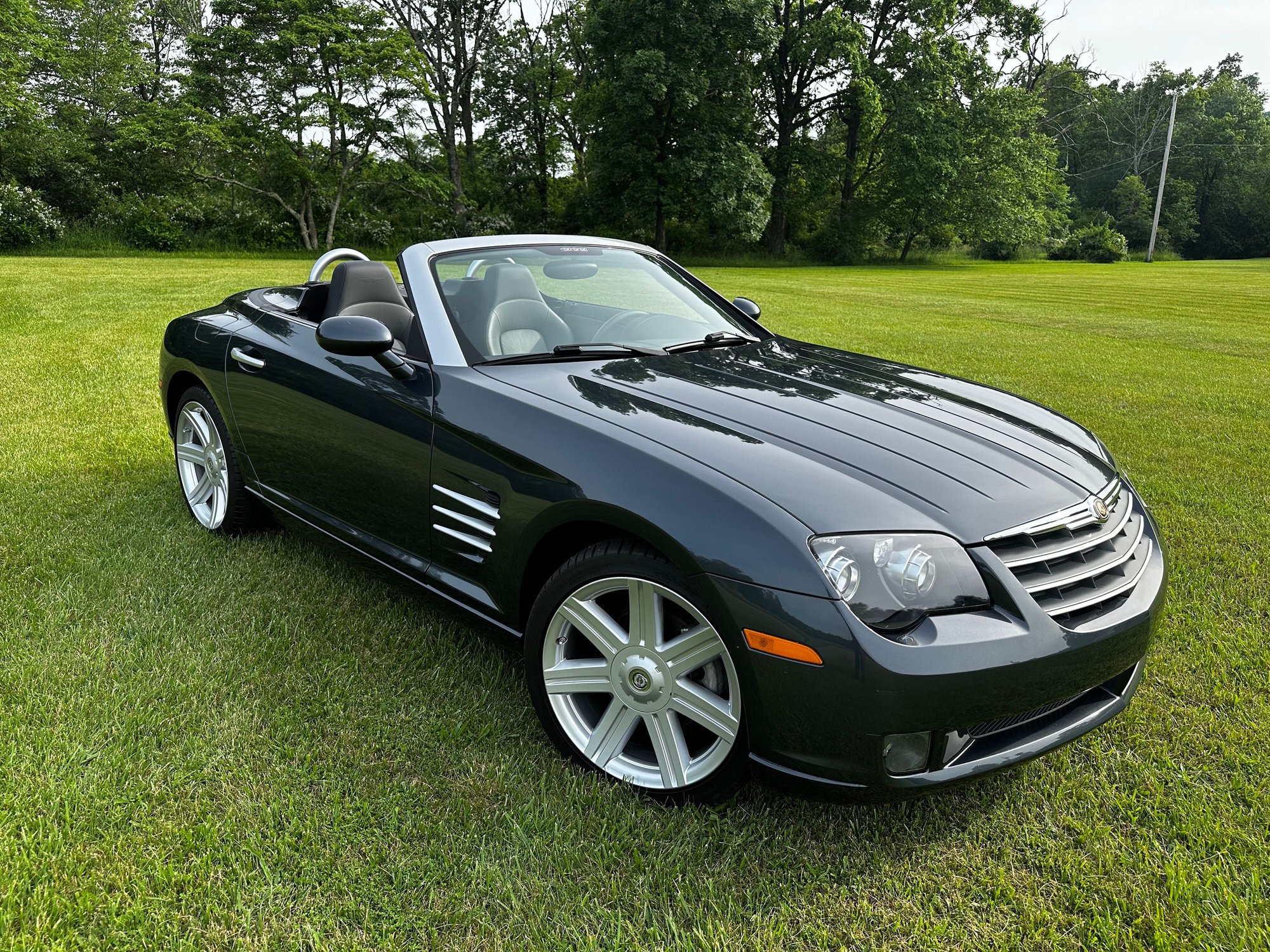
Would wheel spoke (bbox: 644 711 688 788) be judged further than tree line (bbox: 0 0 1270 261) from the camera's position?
No

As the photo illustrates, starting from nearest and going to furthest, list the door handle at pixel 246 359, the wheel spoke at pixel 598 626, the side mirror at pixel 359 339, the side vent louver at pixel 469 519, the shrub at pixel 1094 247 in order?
the wheel spoke at pixel 598 626 → the side vent louver at pixel 469 519 → the side mirror at pixel 359 339 → the door handle at pixel 246 359 → the shrub at pixel 1094 247

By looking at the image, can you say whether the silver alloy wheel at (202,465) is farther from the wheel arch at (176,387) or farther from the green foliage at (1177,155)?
the green foliage at (1177,155)

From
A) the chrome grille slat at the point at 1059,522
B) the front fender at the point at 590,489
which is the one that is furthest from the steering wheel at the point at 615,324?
the chrome grille slat at the point at 1059,522

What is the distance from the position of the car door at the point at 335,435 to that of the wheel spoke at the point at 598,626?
0.68 meters

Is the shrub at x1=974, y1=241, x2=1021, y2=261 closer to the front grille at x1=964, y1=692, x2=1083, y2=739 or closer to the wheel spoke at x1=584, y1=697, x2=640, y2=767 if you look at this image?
the front grille at x1=964, y1=692, x2=1083, y2=739

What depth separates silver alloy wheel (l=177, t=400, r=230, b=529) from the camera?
3857mm

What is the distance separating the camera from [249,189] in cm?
3039

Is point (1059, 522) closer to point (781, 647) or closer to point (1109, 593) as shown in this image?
point (1109, 593)

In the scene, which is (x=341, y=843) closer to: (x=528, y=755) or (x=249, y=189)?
(x=528, y=755)

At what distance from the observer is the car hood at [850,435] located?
2002mm

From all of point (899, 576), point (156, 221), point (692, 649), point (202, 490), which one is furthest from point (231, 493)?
point (156, 221)

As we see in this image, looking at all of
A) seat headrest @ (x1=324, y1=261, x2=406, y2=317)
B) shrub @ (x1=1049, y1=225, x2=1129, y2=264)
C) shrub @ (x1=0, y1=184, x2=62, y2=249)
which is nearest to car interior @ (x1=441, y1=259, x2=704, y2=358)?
seat headrest @ (x1=324, y1=261, x2=406, y2=317)

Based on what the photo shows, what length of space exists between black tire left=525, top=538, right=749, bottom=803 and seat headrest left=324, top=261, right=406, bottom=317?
1.94 metres

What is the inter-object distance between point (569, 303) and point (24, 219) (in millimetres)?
28760
